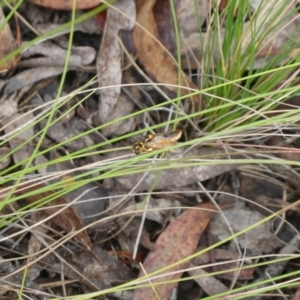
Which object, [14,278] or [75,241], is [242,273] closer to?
[75,241]

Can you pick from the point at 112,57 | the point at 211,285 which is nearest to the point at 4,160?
the point at 112,57

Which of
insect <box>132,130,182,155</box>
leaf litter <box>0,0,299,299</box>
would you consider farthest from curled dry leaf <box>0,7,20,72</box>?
insect <box>132,130,182,155</box>

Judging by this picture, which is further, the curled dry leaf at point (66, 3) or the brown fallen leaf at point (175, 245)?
the curled dry leaf at point (66, 3)

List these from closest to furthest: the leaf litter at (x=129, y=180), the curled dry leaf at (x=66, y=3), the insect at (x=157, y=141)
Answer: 1. the insect at (x=157, y=141)
2. the leaf litter at (x=129, y=180)
3. the curled dry leaf at (x=66, y=3)

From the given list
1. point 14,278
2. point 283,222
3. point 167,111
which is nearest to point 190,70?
point 167,111

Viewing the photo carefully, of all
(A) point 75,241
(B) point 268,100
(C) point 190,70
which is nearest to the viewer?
(B) point 268,100

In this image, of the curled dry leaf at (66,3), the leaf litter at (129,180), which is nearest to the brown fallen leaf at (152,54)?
the leaf litter at (129,180)

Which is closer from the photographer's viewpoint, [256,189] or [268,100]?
[268,100]

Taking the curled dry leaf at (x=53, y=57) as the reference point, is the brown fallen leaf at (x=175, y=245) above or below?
below

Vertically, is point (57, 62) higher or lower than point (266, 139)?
higher

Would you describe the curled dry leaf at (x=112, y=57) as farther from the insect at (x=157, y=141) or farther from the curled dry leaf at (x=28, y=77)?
the insect at (x=157, y=141)
